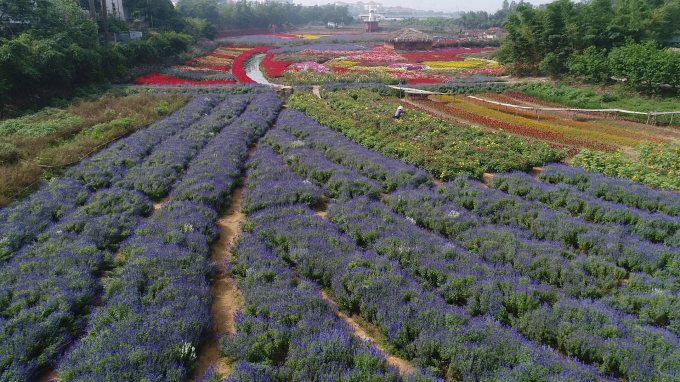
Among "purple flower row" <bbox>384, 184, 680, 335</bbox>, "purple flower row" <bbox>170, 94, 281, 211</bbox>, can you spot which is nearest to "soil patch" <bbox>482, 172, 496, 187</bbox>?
"purple flower row" <bbox>384, 184, 680, 335</bbox>

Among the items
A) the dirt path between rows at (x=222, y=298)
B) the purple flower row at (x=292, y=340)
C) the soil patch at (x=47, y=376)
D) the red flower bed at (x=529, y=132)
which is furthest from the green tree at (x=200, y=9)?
the soil patch at (x=47, y=376)

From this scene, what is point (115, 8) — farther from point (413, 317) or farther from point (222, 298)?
point (413, 317)

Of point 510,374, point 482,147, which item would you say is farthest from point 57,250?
point 482,147

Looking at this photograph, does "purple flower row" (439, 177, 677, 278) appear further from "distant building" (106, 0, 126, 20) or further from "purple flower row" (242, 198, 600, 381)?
"distant building" (106, 0, 126, 20)

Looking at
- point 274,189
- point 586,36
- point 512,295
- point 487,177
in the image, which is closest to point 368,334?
point 512,295

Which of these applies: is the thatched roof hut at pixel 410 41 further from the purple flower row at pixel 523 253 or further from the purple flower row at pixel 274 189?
the purple flower row at pixel 523 253
